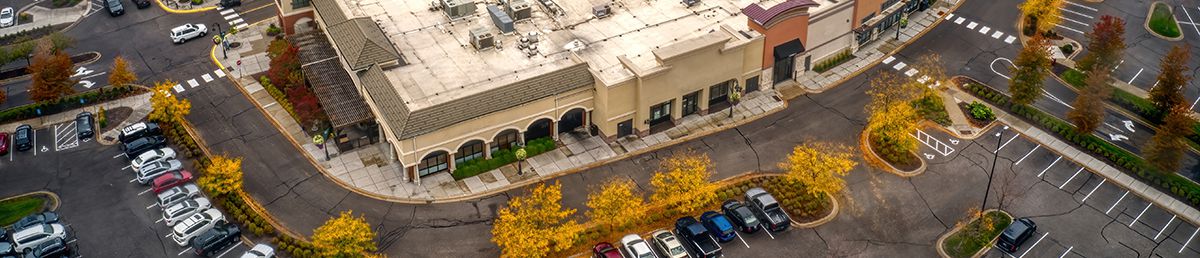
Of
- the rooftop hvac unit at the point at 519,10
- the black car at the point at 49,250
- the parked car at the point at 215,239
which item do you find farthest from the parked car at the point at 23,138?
the rooftop hvac unit at the point at 519,10

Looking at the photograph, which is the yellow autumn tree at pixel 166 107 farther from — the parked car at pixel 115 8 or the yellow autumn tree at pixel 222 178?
the parked car at pixel 115 8

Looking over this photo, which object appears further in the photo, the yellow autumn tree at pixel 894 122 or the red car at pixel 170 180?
the yellow autumn tree at pixel 894 122

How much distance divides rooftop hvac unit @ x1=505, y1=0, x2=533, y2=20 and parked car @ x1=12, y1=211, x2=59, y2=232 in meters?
41.3

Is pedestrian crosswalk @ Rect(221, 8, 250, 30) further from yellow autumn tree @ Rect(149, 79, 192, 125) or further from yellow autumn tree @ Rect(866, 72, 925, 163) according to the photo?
yellow autumn tree @ Rect(866, 72, 925, 163)

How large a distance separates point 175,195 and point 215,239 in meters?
8.36

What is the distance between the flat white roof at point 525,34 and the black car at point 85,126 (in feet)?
81.8

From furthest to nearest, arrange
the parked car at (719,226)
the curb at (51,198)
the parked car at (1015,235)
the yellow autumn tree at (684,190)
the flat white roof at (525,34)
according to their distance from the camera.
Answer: the flat white roof at (525,34) < the curb at (51,198) < the yellow autumn tree at (684,190) < the parked car at (719,226) < the parked car at (1015,235)

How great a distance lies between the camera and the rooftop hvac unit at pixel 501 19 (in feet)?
296

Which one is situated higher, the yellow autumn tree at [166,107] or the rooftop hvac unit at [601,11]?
the rooftop hvac unit at [601,11]

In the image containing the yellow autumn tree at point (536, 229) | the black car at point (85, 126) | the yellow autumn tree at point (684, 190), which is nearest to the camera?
the yellow autumn tree at point (536, 229)

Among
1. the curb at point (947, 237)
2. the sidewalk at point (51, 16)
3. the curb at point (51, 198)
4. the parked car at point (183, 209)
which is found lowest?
the curb at point (51, 198)

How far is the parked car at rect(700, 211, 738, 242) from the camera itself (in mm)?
72938

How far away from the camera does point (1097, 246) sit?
2886 inches

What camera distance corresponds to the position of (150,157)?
274 feet
